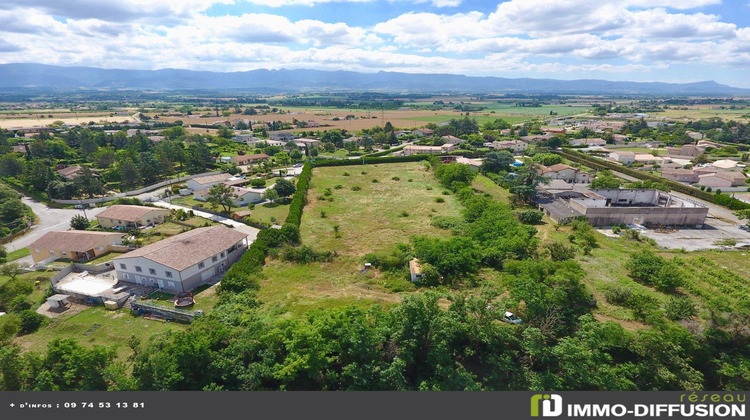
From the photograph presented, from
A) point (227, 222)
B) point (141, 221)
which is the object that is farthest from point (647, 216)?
point (141, 221)

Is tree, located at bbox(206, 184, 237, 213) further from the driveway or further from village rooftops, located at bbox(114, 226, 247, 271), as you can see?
the driveway

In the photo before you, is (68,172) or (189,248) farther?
(68,172)

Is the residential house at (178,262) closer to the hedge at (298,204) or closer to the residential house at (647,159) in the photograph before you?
the hedge at (298,204)

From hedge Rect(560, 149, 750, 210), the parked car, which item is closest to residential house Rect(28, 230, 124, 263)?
the parked car

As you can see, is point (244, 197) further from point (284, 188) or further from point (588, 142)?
point (588, 142)

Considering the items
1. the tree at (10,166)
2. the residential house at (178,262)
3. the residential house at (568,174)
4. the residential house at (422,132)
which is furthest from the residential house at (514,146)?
the tree at (10,166)

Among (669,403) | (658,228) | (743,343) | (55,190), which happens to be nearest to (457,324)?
(669,403)
